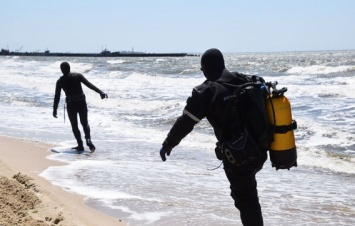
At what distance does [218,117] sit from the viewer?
3.67 m

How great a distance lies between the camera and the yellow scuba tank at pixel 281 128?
11.5 feet

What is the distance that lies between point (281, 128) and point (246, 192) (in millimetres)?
579

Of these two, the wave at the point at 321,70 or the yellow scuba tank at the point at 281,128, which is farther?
the wave at the point at 321,70

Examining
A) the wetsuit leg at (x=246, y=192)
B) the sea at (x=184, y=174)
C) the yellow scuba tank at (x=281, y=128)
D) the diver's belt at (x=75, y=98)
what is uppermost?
the yellow scuba tank at (x=281, y=128)

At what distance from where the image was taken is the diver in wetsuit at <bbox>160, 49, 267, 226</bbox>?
142 inches

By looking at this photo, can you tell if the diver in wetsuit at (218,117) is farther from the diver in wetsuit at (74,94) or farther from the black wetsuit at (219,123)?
the diver in wetsuit at (74,94)

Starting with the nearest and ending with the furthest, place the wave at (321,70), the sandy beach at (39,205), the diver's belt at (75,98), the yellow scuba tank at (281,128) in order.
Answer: the yellow scuba tank at (281,128) → the sandy beach at (39,205) → the diver's belt at (75,98) → the wave at (321,70)

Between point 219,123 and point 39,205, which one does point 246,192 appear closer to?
point 219,123

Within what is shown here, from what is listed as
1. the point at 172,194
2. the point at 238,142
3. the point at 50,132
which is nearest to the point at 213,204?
the point at 172,194

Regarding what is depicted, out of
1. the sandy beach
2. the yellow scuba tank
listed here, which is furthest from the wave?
the yellow scuba tank

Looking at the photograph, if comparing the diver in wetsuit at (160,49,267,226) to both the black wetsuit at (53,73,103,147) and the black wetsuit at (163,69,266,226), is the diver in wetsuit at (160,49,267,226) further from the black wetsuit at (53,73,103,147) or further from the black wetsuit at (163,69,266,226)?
the black wetsuit at (53,73,103,147)

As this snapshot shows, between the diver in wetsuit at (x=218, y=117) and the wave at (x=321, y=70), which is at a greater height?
the diver in wetsuit at (x=218, y=117)

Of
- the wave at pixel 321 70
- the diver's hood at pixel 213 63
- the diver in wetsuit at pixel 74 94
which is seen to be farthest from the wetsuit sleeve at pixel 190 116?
the wave at pixel 321 70

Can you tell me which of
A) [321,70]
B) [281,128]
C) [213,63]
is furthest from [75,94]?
[321,70]
